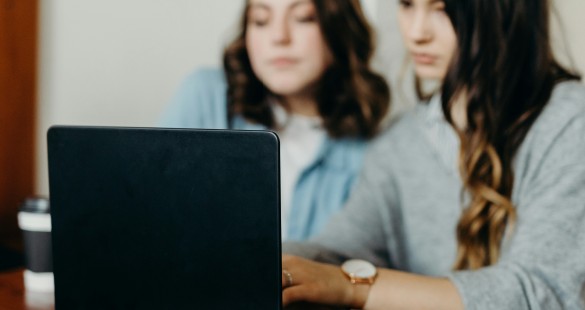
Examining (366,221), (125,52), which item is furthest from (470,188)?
(125,52)

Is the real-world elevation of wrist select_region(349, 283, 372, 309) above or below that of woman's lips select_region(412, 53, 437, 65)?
below

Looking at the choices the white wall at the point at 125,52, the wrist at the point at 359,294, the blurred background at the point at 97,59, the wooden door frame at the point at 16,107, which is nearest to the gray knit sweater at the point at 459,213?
the wrist at the point at 359,294

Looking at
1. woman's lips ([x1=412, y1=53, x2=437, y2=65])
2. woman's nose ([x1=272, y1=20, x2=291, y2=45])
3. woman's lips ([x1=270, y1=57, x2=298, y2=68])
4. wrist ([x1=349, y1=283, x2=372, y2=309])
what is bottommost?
wrist ([x1=349, y1=283, x2=372, y2=309])

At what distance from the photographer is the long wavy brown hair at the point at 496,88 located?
88 cm

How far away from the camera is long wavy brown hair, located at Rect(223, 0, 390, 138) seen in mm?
1241

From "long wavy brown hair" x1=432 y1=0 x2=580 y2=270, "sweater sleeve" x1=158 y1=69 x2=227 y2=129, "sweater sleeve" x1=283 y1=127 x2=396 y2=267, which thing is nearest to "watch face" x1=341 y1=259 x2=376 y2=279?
"sweater sleeve" x1=283 y1=127 x2=396 y2=267

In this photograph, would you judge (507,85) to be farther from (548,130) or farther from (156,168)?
(156,168)

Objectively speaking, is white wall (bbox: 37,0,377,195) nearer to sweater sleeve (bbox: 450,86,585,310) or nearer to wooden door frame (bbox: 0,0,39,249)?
wooden door frame (bbox: 0,0,39,249)

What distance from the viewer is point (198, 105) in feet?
4.24

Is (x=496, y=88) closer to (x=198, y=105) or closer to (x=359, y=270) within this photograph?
(x=359, y=270)

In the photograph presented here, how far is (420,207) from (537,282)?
34 cm

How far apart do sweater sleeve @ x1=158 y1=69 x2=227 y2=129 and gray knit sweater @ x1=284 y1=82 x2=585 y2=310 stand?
1.20 feet

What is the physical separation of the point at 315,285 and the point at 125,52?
3.40ft

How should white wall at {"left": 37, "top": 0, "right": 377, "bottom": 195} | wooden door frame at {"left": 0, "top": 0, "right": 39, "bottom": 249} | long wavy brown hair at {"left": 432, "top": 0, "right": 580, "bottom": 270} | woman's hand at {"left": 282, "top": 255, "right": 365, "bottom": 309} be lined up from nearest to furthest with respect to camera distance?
woman's hand at {"left": 282, "top": 255, "right": 365, "bottom": 309} → long wavy brown hair at {"left": 432, "top": 0, "right": 580, "bottom": 270} → wooden door frame at {"left": 0, "top": 0, "right": 39, "bottom": 249} → white wall at {"left": 37, "top": 0, "right": 377, "bottom": 195}
